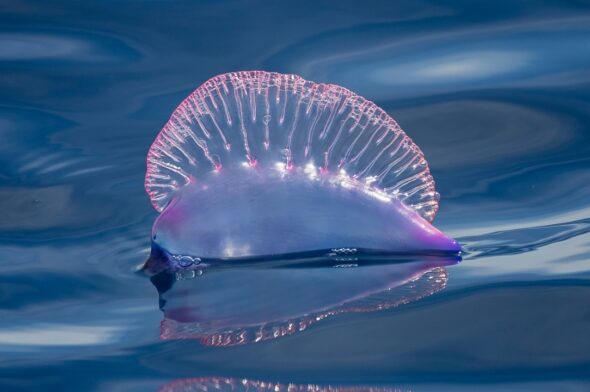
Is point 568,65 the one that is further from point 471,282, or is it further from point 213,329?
point 213,329

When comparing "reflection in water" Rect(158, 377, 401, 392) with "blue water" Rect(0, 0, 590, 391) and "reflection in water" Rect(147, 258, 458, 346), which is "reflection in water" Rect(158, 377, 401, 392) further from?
"reflection in water" Rect(147, 258, 458, 346)

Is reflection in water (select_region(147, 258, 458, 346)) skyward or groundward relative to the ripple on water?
groundward

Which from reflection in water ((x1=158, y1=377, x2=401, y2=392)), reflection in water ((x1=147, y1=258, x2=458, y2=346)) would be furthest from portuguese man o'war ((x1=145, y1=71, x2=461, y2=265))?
reflection in water ((x1=158, y1=377, x2=401, y2=392))

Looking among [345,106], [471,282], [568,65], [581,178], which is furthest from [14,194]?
[568,65]

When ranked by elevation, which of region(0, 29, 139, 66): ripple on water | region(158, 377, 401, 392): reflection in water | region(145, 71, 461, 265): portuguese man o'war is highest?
region(0, 29, 139, 66): ripple on water

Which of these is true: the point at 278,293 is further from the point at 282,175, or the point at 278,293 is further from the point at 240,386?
the point at 240,386

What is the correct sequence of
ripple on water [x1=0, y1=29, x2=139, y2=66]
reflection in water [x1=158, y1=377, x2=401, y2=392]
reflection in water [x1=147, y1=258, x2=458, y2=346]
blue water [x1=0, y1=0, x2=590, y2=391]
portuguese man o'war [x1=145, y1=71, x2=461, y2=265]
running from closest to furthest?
reflection in water [x1=158, y1=377, x2=401, y2=392] < blue water [x1=0, y1=0, x2=590, y2=391] < reflection in water [x1=147, y1=258, x2=458, y2=346] < portuguese man o'war [x1=145, y1=71, x2=461, y2=265] < ripple on water [x1=0, y1=29, x2=139, y2=66]
